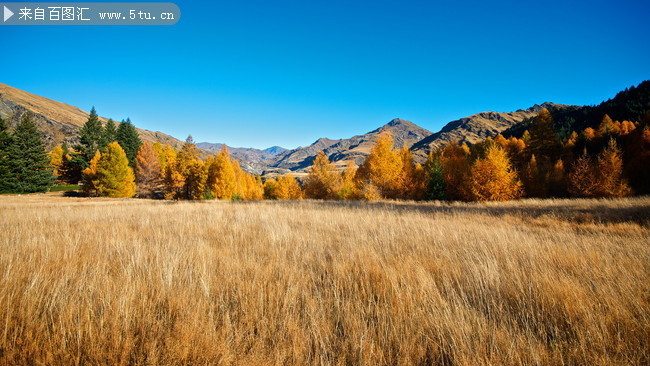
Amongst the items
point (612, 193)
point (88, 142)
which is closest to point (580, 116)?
point (612, 193)

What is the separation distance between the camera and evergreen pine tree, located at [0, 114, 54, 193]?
32.3 metres

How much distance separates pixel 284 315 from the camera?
6.73 feet

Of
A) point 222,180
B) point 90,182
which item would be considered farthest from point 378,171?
point 90,182

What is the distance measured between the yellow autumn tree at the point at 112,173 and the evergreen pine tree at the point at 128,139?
13.3 meters

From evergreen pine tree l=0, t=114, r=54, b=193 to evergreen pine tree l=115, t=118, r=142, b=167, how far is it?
10.4 m

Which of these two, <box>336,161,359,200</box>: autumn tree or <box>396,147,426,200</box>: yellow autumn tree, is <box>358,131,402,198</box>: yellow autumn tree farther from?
<box>336,161,359,200</box>: autumn tree

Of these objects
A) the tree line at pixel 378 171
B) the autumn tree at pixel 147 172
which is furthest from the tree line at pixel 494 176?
the autumn tree at pixel 147 172

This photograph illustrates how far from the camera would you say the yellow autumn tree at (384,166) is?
81.9ft

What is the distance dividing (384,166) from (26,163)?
54.5 m

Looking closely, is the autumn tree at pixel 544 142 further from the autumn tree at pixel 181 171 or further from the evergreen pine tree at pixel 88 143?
the evergreen pine tree at pixel 88 143

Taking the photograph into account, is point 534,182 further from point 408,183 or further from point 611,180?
point 408,183

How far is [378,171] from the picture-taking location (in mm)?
25484

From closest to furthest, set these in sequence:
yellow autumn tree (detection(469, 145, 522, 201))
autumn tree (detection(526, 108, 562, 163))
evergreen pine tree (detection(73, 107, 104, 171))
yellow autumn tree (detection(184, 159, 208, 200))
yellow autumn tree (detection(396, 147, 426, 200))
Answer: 1. yellow autumn tree (detection(469, 145, 522, 201))
2. yellow autumn tree (detection(396, 147, 426, 200))
3. yellow autumn tree (detection(184, 159, 208, 200))
4. autumn tree (detection(526, 108, 562, 163))
5. evergreen pine tree (detection(73, 107, 104, 171))

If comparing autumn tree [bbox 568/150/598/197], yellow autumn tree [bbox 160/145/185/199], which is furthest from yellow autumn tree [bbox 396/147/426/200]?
yellow autumn tree [bbox 160/145/185/199]
